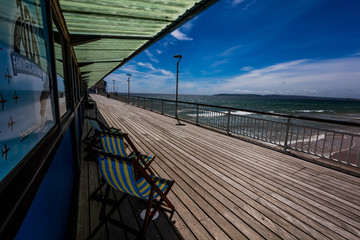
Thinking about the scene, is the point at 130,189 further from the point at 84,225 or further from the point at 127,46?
the point at 127,46

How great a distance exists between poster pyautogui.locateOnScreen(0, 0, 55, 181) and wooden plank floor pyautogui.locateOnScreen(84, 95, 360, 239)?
1.58 metres

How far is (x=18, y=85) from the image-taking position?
766 millimetres

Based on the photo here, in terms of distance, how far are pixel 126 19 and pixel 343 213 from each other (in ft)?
13.8

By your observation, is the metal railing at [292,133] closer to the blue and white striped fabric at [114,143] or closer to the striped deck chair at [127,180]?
the striped deck chair at [127,180]

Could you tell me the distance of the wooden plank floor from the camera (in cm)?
189

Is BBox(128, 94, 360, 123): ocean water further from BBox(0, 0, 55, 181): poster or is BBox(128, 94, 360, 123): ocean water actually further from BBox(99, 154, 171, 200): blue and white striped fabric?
BBox(0, 0, 55, 181): poster

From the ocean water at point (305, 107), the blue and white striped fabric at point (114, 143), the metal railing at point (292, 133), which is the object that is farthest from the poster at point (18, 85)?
the ocean water at point (305, 107)

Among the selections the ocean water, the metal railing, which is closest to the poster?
the metal railing

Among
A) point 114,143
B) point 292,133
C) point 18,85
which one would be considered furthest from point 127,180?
point 292,133

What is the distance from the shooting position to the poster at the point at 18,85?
633 mm

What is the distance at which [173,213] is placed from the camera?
2092 mm

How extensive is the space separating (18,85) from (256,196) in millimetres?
2843

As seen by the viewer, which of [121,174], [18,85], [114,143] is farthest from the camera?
[114,143]

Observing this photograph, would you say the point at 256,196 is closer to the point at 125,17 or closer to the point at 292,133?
the point at 125,17
